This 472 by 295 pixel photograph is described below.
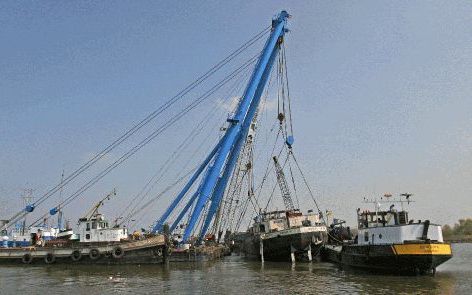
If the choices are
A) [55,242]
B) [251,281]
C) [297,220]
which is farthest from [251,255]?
[251,281]

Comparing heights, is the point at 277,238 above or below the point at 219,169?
below

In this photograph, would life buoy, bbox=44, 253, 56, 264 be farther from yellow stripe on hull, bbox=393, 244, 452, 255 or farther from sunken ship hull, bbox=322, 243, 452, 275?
yellow stripe on hull, bbox=393, 244, 452, 255

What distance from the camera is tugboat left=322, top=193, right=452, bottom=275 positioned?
26.9m

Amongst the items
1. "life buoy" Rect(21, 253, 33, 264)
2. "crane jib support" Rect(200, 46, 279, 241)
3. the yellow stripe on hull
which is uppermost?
"crane jib support" Rect(200, 46, 279, 241)

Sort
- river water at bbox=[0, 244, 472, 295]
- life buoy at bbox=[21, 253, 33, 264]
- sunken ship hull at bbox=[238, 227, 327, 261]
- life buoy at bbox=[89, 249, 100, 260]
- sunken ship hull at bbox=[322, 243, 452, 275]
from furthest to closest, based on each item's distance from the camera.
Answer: life buoy at bbox=[21, 253, 33, 264] < life buoy at bbox=[89, 249, 100, 260] < sunken ship hull at bbox=[238, 227, 327, 261] < sunken ship hull at bbox=[322, 243, 452, 275] < river water at bbox=[0, 244, 472, 295]

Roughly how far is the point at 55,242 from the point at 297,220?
24.2 meters

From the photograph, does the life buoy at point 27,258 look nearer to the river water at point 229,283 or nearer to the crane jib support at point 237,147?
the river water at point 229,283

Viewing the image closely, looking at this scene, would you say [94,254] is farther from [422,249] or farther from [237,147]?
[422,249]

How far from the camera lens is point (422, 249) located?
2672 centimetres

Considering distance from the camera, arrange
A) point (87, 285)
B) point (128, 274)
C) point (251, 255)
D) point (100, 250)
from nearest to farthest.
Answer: point (87, 285)
point (128, 274)
point (100, 250)
point (251, 255)

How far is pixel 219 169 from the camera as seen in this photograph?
45.7 m

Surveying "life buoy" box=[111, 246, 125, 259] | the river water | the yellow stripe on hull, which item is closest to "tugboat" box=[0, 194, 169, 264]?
"life buoy" box=[111, 246, 125, 259]

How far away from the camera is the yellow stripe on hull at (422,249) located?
26625 millimetres

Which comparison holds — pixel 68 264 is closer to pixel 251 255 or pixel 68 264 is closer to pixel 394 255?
pixel 251 255
